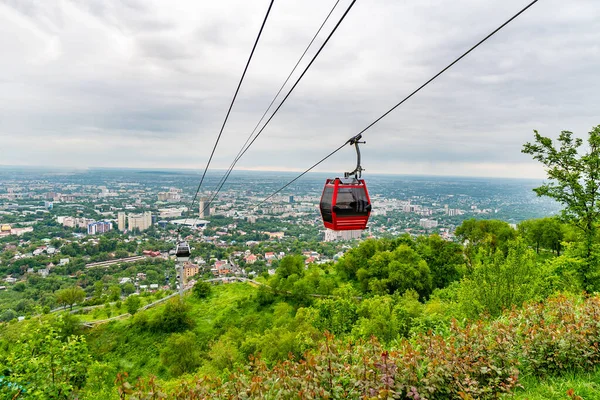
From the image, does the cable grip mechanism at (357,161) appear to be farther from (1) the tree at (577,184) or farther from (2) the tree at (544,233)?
(2) the tree at (544,233)

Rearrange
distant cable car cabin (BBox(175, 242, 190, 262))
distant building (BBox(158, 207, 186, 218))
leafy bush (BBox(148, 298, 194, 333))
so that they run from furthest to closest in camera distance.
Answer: distant building (BBox(158, 207, 186, 218)) → leafy bush (BBox(148, 298, 194, 333)) → distant cable car cabin (BBox(175, 242, 190, 262))

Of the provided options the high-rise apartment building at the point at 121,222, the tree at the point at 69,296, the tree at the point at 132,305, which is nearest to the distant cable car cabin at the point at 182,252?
the tree at the point at 132,305

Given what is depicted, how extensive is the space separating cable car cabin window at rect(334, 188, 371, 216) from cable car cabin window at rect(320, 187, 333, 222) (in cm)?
23

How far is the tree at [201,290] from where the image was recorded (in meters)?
33.9

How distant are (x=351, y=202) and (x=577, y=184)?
39.1 feet

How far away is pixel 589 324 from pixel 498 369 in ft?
6.50

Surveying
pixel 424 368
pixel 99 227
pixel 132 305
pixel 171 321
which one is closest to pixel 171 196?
pixel 99 227

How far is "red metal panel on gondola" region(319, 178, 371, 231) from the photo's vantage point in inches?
307

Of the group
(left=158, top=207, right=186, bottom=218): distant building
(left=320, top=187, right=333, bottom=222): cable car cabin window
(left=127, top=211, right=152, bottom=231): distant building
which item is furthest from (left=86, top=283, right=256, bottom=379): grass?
Result: (left=158, top=207, right=186, bottom=218): distant building

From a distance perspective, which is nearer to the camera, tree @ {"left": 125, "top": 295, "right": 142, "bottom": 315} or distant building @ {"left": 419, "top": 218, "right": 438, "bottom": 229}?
tree @ {"left": 125, "top": 295, "right": 142, "bottom": 315}

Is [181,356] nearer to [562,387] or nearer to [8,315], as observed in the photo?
[562,387]

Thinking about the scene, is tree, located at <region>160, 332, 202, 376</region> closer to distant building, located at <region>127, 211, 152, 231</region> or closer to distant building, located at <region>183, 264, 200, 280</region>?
distant building, located at <region>183, 264, 200, 280</region>

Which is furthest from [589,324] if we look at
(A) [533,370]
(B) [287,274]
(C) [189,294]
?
(C) [189,294]

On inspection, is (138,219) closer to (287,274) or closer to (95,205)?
(95,205)
